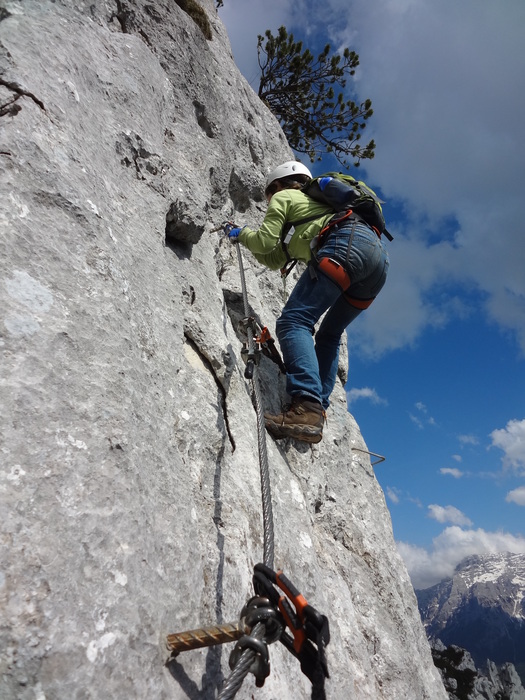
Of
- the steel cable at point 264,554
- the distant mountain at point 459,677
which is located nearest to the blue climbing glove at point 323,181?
the steel cable at point 264,554

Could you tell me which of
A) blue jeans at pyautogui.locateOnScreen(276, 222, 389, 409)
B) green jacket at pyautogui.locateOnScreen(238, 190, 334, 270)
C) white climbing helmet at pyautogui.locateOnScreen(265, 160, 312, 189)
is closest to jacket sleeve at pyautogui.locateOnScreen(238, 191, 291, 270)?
green jacket at pyautogui.locateOnScreen(238, 190, 334, 270)

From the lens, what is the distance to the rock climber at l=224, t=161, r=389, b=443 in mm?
4863

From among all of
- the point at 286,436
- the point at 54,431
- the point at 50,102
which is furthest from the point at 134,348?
the point at 286,436

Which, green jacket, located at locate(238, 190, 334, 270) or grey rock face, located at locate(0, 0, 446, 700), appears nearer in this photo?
grey rock face, located at locate(0, 0, 446, 700)

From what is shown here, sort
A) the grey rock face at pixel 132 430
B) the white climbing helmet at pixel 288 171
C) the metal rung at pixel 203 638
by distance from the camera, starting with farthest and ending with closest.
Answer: the white climbing helmet at pixel 288 171
the metal rung at pixel 203 638
the grey rock face at pixel 132 430

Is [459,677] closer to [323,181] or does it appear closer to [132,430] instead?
[323,181]

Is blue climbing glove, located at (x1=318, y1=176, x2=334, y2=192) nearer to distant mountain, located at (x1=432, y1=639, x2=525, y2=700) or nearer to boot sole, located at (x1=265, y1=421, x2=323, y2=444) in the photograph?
boot sole, located at (x1=265, y1=421, x2=323, y2=444)

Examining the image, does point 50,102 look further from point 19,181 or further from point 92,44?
point 92,44

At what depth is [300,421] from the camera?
4809mm

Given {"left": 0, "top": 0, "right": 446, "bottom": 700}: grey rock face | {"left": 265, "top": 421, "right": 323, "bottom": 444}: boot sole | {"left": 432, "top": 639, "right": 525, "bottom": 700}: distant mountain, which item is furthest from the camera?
{"left": 432, "top": 639, "right": 525, "bottom": 700}: distant mountain

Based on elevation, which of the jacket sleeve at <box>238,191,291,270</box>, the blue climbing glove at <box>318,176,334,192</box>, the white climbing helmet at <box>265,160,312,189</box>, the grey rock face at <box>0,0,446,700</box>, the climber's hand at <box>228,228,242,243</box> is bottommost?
the grey rock face at <box>0,0,446,700</box>

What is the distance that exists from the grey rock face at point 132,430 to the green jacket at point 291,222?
658mm

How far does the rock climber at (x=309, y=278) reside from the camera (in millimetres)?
4863

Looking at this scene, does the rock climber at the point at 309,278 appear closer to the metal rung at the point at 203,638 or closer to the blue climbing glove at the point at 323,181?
the blue climbing glove at the point at 323,181
